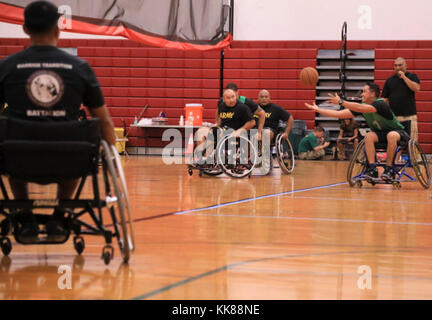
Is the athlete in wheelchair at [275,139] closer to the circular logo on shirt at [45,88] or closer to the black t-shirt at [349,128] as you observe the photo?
the black t-shirt at [349,128]

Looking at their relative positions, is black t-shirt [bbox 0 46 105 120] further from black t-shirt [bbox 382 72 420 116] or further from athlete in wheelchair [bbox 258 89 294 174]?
black t-shirt [bbox 382 72 420 116]

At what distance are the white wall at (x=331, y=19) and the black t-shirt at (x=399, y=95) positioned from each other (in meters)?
3.20

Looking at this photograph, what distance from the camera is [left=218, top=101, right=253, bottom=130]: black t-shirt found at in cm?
731

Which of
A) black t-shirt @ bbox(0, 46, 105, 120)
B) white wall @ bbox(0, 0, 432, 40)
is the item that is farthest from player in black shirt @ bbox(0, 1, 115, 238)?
white wall @ bbox(0, 0, 432, 40)

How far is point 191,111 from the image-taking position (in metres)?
11.3

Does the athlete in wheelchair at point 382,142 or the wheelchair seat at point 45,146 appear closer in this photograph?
the wheelchair seat at point 45,146

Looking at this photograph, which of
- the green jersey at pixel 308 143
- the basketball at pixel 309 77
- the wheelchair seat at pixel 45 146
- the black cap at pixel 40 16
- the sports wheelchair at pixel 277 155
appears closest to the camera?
the wheelchair seat at pixel 45 146

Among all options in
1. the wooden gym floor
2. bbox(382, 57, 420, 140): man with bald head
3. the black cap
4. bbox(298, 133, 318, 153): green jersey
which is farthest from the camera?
bbox(298, 133, 318, 153): green jersey

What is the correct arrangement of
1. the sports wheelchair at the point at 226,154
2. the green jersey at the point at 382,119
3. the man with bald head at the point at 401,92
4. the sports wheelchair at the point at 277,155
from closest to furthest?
the green jersey at the point at 382,119 < the sports wheelchair at the point at 226,154 < the sports wheelchair at the point at 277,155 < the man with bald head at the point at 401,92

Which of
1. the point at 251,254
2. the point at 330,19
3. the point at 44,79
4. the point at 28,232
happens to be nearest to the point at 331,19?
the point at 330,19

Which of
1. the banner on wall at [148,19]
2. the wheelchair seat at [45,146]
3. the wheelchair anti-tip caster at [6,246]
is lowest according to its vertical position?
the wheelchair anti-tip caster at [6,246]

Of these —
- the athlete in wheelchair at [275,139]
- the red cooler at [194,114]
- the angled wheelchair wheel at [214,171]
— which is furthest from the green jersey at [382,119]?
the red cooler at [194,114]

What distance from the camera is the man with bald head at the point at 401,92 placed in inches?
322
